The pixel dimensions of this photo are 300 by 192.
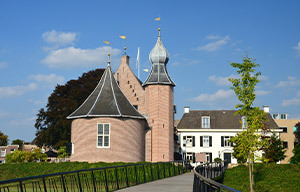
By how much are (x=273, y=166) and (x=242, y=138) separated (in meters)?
11.0

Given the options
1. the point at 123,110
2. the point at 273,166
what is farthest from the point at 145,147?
Result: the point at 273,166

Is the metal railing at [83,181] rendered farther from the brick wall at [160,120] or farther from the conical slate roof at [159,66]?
the conical slate roof at [159,66]

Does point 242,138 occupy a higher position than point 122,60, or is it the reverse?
point 122,60

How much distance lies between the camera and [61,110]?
47.8 metres

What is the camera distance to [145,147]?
40344 mm

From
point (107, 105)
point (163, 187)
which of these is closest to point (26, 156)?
point (107, 105)

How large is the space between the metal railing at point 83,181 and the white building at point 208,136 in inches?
1286

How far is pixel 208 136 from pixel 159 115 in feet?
53.6

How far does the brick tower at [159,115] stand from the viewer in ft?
132

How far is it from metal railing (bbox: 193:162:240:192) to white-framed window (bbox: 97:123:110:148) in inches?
A: 527

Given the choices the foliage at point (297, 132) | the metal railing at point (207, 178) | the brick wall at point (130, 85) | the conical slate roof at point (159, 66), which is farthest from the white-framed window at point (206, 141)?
the metal railing at point (207, 178)

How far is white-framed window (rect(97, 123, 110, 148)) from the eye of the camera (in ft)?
122

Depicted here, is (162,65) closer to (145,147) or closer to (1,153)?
(145,147)

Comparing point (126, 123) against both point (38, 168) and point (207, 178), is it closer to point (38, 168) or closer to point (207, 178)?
point (38, 168)
